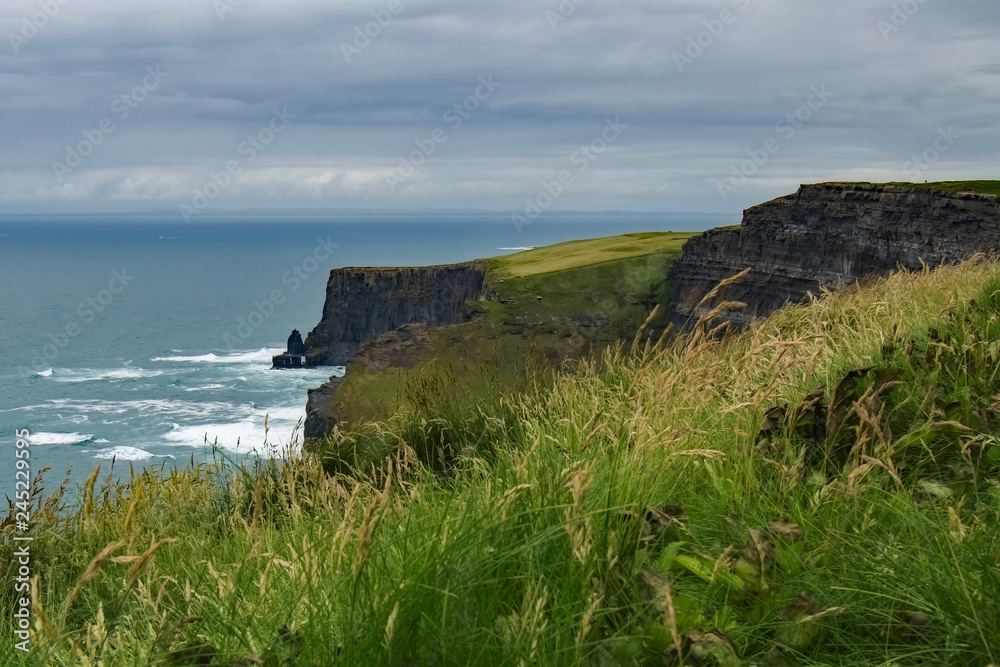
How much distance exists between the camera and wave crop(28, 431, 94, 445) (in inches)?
2522

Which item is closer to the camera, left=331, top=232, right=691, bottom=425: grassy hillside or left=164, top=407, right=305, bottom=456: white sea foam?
left=331, top=232, right=691, bottom=425: grassy hillside

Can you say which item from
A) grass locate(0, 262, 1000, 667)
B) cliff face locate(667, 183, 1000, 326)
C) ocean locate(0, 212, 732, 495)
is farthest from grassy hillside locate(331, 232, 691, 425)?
grass locate(0, 262, 1000, 667)

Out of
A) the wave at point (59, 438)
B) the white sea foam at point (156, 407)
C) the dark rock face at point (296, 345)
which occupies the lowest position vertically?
the wave at point (59, 438)

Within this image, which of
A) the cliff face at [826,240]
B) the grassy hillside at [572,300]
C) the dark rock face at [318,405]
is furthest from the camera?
the grassy hillside at [572,300]

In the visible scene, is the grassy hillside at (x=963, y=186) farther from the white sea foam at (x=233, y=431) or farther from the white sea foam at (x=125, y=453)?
the white sea foam at (x=125, y=453)

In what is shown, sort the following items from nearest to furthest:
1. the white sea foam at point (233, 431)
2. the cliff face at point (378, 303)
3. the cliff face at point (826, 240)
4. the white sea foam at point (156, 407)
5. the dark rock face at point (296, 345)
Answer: the cliff face at point (826, 240) → the white sea foam at point (233, 431) → the white sea foam at point (156, 407) → the cliff face at point (378, 303) → the dark rock face at point (296, 345)

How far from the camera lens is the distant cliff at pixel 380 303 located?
99.3 meters

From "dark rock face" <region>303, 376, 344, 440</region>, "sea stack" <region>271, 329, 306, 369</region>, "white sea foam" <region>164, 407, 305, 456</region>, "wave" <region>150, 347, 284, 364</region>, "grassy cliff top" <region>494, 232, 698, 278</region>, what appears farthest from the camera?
"wave" <region>150, 347, 284, 364</region>

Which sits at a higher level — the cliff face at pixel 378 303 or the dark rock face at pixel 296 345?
the cliff face at pixel 378 303

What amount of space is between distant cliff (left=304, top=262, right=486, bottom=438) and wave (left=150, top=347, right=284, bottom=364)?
768 centimetres

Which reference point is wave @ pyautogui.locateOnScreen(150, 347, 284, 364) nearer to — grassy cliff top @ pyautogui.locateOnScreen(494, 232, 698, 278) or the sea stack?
the sea stack

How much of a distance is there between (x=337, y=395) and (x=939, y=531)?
34706mm

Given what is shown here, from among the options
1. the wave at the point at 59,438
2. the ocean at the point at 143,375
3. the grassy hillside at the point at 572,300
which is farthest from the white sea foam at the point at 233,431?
the grassy hillside at the point at 572,300

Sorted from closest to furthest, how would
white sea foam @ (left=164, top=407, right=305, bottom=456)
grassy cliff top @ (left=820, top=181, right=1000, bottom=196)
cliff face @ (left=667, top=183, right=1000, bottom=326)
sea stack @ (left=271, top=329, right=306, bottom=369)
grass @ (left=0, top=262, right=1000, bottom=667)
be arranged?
grass @ (left=0, top=262, right=1000, bottom=667) → cliff face @ (left=667, top=183, right=1000, bottom=326) → grassy cliff top @ (left=820, top=181, right=1000, bottom=196) → white sea foam @ (left=164, top=407, right=305, bottom=456) → sea stack @ (left=271, top=329, right=306, bottom=369)
